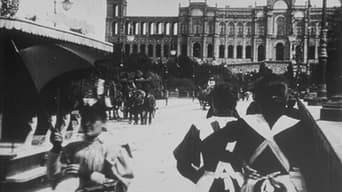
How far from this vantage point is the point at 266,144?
3213mm

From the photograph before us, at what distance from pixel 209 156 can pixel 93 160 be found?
76 centimetres

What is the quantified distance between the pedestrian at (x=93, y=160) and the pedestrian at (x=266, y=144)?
55 cm

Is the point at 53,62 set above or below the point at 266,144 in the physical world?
above

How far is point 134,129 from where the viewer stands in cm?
884

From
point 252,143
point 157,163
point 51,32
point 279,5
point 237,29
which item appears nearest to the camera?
point 252,143

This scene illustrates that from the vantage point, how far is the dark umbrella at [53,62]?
4227 millimetres

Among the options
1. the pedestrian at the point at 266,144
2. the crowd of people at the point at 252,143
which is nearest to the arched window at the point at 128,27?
the crowd of people at the point at 252,143

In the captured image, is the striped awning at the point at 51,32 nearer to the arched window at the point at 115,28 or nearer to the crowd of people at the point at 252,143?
the arched window at the point at 115,28

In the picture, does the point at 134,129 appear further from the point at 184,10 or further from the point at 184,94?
the point at 184,10

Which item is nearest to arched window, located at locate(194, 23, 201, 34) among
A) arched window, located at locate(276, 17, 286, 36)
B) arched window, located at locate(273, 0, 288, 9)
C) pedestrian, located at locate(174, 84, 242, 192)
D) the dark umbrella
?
arched window, located at locate(273, 0, 288, 9)

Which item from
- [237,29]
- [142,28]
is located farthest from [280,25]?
[142,28]

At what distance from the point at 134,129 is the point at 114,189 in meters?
5.77

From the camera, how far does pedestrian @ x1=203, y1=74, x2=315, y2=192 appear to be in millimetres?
3160

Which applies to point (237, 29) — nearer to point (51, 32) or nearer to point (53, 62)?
point (51, 32)
